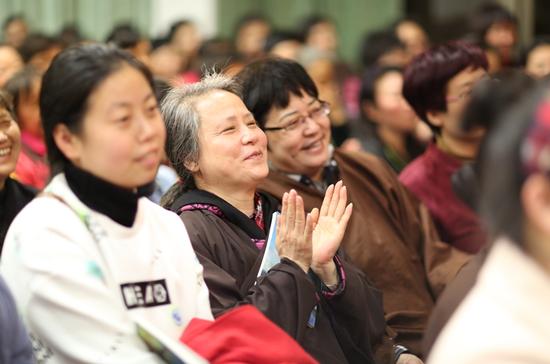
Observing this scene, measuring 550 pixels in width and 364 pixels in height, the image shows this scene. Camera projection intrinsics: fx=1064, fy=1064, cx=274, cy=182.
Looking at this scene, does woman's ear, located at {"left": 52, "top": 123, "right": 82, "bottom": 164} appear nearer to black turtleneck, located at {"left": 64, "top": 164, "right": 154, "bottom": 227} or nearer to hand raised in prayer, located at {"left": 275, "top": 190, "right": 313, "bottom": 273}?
black turtleneck, located at {"left": 64, "top": 164, "right": 154, "bottom": 227}

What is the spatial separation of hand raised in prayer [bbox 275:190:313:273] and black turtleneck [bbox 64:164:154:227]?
51 cm

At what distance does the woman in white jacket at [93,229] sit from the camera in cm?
198

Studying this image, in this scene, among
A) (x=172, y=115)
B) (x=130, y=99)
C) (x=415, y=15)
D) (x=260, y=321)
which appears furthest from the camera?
(x=415, y=15)

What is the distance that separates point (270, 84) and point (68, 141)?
44.0 inches

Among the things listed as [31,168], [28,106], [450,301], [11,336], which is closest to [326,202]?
[450,301]

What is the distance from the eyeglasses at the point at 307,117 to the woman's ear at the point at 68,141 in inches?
44.4

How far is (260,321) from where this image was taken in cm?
215

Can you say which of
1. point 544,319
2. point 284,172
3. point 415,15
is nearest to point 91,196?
point 544,319

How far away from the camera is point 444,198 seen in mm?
3582

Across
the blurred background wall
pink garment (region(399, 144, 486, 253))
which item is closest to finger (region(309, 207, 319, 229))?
pink garment (region(399, 144, 486, 253))

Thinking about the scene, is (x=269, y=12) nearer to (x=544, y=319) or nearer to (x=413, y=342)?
(x=413, y=342)

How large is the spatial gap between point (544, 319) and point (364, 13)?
25.6 ft

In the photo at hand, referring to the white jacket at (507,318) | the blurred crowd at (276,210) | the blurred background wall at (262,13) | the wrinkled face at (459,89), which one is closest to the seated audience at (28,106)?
the blurred crowd at (276,210)

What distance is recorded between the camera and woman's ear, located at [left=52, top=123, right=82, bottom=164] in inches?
80.7
